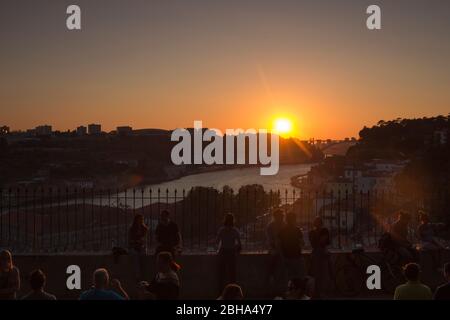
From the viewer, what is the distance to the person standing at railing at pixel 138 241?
8.47m

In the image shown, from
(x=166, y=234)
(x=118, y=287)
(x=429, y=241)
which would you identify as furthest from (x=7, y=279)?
(x=429, y=241)

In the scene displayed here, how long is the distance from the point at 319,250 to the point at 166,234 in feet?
7.73

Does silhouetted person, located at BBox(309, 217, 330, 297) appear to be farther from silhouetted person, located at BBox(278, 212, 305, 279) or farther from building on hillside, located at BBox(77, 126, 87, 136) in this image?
building on hillside, located at BBox(77, 126, 87, 136)

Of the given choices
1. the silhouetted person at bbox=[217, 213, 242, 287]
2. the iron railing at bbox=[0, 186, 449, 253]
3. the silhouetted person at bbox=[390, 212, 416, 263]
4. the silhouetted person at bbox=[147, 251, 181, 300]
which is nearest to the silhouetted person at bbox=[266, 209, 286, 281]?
the silhouetted person at bbox=[217, 213, 242, 287]

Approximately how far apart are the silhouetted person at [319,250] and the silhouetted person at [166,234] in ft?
6.89

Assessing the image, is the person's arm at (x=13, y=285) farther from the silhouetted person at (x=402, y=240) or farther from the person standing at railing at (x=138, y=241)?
the silhouetted person at (x=402, y=240)

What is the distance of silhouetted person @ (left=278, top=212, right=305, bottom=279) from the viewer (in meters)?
8.05

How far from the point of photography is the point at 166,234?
8484 millimetres

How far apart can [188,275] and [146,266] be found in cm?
72

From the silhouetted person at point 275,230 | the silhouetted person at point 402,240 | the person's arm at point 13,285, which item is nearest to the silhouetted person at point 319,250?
the silhouetted person at point 275,230
